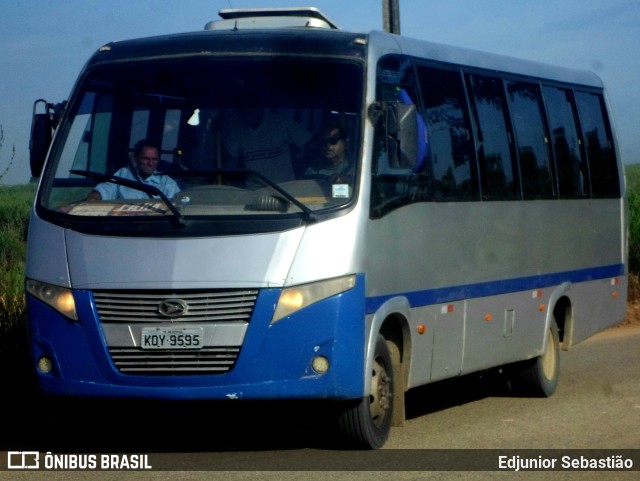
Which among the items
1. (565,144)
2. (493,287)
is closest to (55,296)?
(493,287)

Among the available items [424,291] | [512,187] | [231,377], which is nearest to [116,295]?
[231,377]

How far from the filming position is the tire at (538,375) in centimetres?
1245

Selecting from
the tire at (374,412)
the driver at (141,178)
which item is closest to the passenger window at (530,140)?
the tire at (374,412)

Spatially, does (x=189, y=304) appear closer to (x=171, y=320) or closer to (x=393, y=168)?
(x=171, y=320)

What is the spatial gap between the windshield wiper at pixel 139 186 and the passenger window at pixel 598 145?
6285 millimetres

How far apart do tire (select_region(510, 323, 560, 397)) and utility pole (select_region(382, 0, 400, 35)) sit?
6.52 m

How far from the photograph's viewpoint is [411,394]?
12.9 metres

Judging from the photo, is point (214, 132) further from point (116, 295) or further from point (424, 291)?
point (424, 291)

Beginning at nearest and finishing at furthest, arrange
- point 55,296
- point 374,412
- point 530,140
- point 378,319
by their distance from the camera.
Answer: point 55,296, point 378,319, point 374,412, point 530,140

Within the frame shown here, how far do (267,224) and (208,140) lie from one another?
3.19ft

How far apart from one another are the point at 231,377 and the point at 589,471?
92.9 inches

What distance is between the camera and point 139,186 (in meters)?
9.02

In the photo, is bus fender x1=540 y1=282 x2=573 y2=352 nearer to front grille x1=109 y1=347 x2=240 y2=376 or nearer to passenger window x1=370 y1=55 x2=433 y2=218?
passenger window x1=370 y1=55 x2=433 y2=218

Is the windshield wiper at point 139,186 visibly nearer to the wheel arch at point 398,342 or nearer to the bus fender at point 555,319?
the wheel arch at point 398,342
